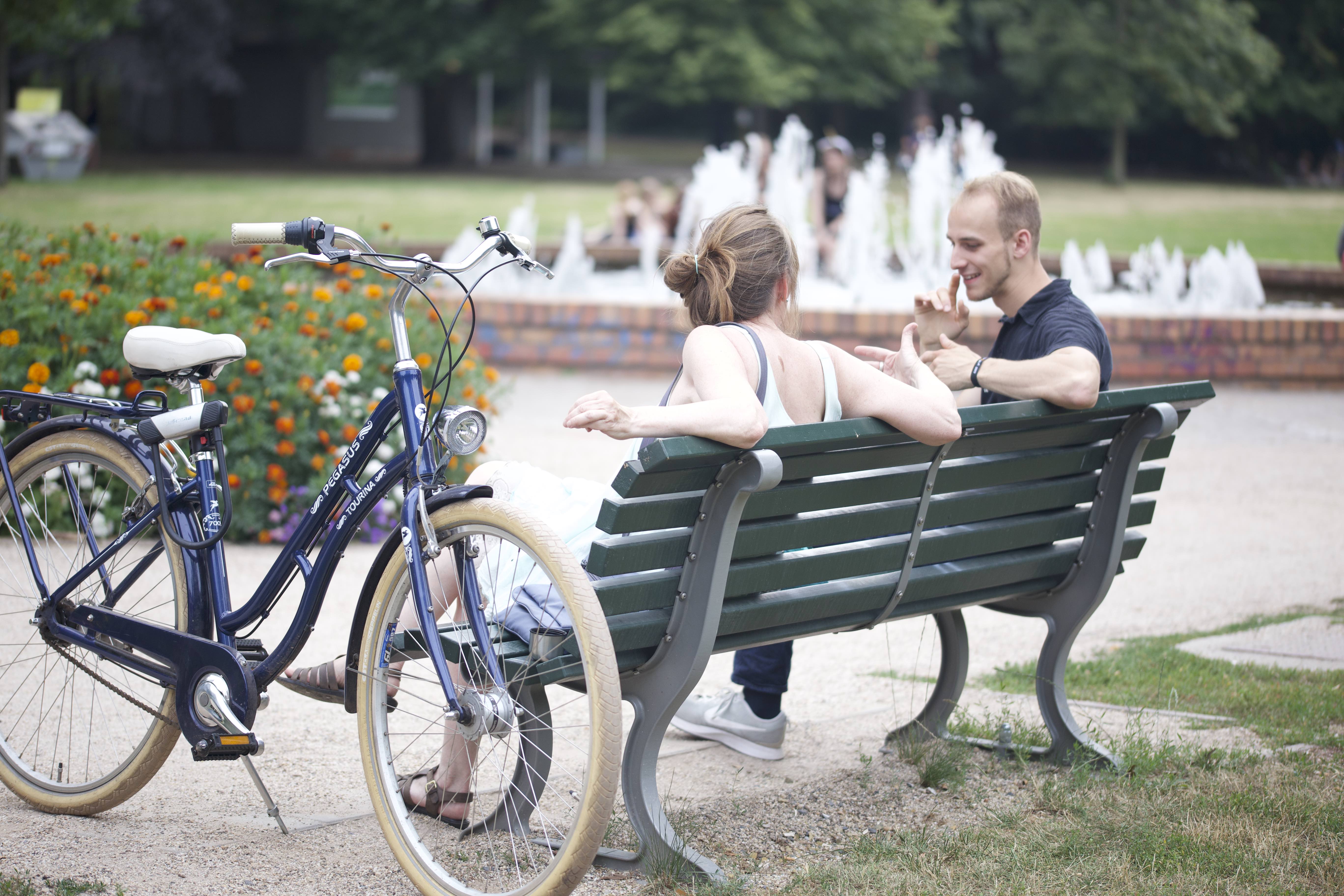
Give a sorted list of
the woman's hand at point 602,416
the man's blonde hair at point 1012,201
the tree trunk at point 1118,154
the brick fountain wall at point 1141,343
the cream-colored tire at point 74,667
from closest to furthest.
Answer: the woman's hand at point 602,416 → the cream-colored tire at point 74,667 → the man's blonde hair at point 1012,201 → the brick fountain wall at point 1141,343 → the tree trunk at point 1118,154

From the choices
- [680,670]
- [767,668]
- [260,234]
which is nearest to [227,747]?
[680,670]

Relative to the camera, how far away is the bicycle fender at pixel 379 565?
2822mm

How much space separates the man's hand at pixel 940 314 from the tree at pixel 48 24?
22.6 meters

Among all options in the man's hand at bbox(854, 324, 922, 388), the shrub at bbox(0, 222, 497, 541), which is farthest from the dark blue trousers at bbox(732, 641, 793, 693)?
the shrub at bbox(0, 222, 497, 541)

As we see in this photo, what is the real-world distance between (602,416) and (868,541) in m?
0.90

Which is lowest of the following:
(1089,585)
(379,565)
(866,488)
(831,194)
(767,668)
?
(767,668)

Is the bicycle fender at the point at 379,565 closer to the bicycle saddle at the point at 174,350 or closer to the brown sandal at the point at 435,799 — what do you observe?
the brown sandal at the point at 435,799

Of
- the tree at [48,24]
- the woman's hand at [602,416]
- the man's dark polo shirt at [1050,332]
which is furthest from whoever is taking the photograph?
the tree at [48,24]

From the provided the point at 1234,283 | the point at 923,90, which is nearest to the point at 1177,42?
the point at 923,90

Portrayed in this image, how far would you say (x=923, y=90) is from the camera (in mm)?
44562

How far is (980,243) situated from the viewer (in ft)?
12.9

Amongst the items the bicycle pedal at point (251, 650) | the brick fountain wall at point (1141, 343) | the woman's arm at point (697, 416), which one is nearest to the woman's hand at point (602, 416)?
the woman's arm at point (697, 416)

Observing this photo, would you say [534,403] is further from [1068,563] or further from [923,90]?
[923,90]

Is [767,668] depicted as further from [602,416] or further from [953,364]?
[602,416]
